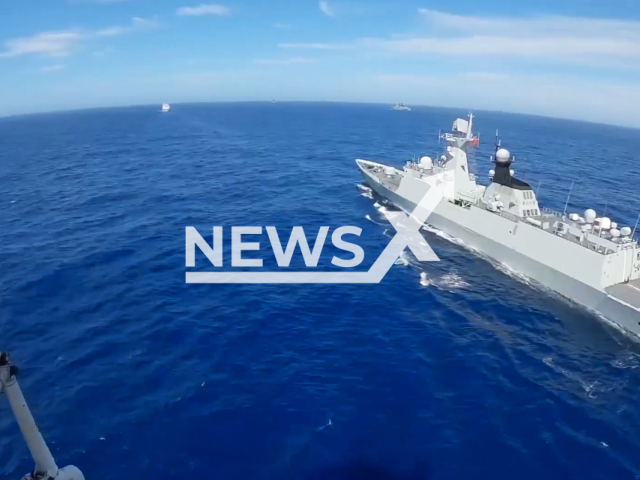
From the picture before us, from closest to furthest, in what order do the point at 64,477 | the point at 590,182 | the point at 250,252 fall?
the point at 64,477 → the point at 250,252 → the point at 590,182

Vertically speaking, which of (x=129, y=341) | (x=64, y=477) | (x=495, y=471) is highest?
(x=64, y=477)

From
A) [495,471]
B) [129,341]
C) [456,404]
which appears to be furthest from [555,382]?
[129,341]

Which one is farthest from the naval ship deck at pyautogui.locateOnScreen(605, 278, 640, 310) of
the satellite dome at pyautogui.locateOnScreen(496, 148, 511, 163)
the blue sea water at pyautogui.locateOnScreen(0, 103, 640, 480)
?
the satellite dome at pyautogui.locateOnScreen(496, 148, 511, 163)

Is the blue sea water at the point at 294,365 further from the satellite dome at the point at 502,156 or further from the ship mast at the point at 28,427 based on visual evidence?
the ship mast at the point at 28,427

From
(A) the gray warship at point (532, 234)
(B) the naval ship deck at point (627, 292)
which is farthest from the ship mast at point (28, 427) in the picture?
(B) the naval ship deck at point (627, 292)

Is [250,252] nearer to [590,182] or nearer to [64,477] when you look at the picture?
[64,477]

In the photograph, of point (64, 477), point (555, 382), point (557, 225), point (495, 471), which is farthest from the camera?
point (557, 225)
